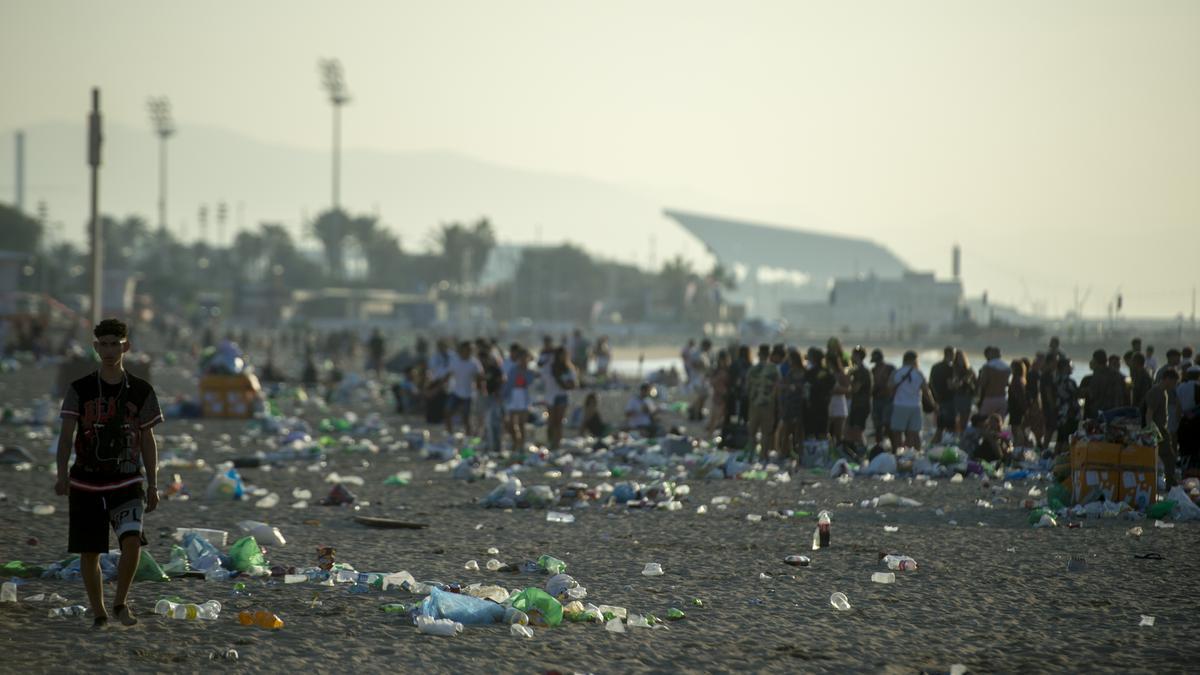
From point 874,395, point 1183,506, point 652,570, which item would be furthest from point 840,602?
point 874,395

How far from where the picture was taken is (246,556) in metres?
8.43

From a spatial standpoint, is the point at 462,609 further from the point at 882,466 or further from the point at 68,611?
the point at 882,466

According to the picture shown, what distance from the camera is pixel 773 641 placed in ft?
22.2

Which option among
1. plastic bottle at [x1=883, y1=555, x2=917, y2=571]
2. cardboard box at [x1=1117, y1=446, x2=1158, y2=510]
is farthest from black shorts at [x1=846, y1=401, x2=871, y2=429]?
plastic bottle at [x1=883, y1=555, x2=917, y2=571]

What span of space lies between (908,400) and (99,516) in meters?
11.1

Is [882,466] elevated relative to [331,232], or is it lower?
lower

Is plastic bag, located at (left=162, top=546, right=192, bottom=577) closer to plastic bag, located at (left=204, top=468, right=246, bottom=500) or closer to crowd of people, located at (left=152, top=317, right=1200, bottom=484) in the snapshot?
plastic bag, located at (left=204, top=468, right=246, bottom=500)

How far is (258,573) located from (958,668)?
4.25 metres

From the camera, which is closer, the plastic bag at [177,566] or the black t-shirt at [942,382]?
the plastic bag at [177,566]

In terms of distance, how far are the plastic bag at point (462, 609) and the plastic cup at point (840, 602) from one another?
6.06 feet

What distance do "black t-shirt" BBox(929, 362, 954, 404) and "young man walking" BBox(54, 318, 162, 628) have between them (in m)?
12.2

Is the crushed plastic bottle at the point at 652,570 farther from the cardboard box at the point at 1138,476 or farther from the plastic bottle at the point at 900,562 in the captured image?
the cardboard box at the point at 1138,476

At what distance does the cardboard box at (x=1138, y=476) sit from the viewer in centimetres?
1141

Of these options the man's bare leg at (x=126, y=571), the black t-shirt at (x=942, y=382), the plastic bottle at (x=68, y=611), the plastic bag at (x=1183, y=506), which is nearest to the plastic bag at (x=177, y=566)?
the plastic bottle at (x=68, y=611)
